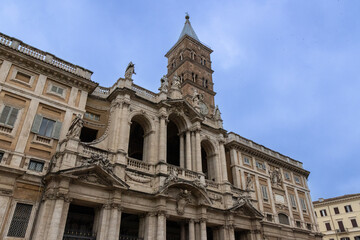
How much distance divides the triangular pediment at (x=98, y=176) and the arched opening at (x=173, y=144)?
10792 millimetres

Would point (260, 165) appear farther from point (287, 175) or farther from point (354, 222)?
point (354, 222)

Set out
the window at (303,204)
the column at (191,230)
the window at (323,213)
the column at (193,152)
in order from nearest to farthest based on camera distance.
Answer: the column at (191,230) < the column at (193,152) < the window at (303,204) < the window at (323,213)

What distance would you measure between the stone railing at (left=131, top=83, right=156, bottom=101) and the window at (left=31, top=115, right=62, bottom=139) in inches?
287

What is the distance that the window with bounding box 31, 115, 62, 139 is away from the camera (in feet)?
62.5

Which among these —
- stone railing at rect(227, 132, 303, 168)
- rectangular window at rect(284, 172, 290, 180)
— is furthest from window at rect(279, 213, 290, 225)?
stone railing at rect(227, 132, 303, 168)

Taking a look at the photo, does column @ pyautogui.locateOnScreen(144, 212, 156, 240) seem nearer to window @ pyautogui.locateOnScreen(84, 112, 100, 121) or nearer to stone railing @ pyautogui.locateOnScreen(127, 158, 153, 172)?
stone railing @ pyautogui.locateOnScreen(127, 158, 153, 172)

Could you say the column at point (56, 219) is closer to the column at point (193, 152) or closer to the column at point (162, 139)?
the column at point (162, 139)

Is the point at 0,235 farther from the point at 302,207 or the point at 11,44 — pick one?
the point at 302,207

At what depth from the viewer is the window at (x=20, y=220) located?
1594 centimetres

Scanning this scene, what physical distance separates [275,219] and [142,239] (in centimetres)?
1756

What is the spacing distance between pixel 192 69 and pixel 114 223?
2890cm

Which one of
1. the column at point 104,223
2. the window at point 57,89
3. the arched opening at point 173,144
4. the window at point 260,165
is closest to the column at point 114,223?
the column at point 104,223

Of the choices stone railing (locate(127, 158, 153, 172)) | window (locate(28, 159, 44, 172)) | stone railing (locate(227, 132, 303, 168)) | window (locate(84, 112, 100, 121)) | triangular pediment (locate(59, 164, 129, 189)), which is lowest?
triangular pediment (locate(59, 164, 129, 189))

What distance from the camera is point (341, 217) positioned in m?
50.1
